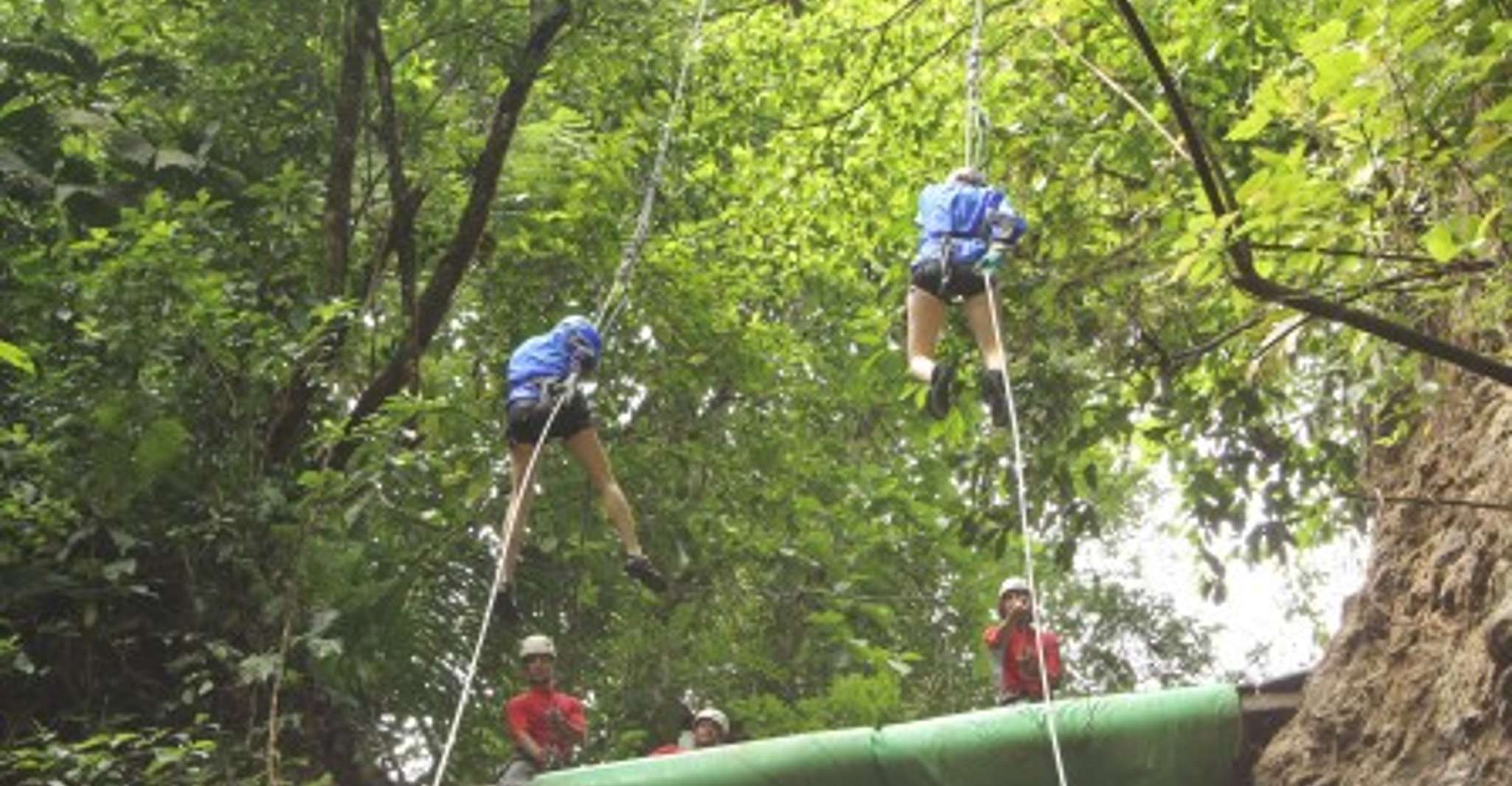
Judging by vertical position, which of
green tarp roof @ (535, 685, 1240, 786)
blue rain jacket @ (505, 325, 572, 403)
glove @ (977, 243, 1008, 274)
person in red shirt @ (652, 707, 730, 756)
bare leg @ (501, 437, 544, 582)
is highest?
glove @ (977, 243, 1008, 274)

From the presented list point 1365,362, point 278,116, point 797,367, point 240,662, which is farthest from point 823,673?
point 1365,362

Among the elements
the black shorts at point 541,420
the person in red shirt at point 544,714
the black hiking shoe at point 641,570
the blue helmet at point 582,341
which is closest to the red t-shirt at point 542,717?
the person in red shirt at point 544,714

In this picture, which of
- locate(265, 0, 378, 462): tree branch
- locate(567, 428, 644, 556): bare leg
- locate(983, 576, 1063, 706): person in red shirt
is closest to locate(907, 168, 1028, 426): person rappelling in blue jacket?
locate(983, 576, 1063, 706): person in red shirt

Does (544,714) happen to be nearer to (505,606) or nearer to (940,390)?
(505,606)

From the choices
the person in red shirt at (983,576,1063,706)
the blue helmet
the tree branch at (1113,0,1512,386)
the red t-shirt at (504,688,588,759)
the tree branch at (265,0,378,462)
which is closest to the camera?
the tree branch at (1113,0,1512,386)

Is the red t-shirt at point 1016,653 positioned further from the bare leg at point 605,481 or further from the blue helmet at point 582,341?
the blue helmet at point 582,341

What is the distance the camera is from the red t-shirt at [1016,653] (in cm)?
826

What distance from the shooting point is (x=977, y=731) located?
24.1ft

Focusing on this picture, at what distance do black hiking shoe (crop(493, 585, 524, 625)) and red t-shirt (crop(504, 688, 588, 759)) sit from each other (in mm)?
316

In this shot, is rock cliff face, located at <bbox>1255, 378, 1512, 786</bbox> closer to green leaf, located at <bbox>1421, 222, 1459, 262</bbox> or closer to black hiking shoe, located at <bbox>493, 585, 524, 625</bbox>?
green leaf, located at <bbox>1421, 222, 1459, 262</bbox>

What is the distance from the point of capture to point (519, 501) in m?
8.14

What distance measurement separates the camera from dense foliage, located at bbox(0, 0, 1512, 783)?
7059 millimetres

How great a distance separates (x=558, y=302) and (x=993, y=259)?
4.71 metres

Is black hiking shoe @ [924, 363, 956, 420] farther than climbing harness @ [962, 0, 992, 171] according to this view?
No
